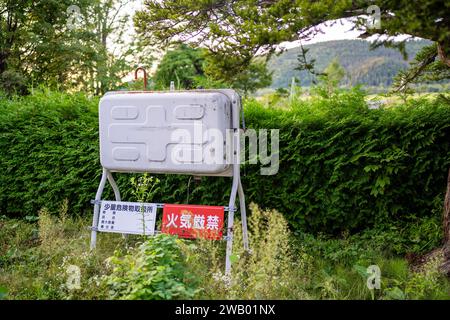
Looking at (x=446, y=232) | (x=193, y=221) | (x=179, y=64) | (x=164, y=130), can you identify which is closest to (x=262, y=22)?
(x=164, y=130)

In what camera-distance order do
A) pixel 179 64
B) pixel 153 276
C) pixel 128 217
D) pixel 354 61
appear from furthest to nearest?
1. pixel 354 61
2. pixel 179 64
3. pixel 128 217
4. pixel 153 276

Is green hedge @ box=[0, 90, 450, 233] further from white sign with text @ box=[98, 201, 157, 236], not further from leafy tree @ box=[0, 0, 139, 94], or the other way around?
leafy tree @ box=[0, 0, 139, 94]

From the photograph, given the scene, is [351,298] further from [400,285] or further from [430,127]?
[430,127]

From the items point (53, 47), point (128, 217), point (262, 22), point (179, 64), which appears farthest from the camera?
point (179, 64)

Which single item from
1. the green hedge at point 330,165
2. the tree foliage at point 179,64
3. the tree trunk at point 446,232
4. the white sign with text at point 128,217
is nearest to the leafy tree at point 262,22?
the green hedge at point 330,165

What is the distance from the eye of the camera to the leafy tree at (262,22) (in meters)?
3.18

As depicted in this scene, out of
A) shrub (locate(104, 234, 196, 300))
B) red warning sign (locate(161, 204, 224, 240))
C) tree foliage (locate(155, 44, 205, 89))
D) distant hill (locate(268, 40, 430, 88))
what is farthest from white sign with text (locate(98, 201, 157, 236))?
distant hill (locate(268, 40, 430, 88))

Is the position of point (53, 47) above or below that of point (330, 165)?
above

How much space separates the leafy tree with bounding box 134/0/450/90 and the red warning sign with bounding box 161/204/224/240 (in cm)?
130

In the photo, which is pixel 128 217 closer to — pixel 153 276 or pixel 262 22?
pixel 153 276

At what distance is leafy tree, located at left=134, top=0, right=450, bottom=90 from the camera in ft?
10.4

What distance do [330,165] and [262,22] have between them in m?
1.92

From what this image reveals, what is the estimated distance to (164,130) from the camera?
4.35 meters
